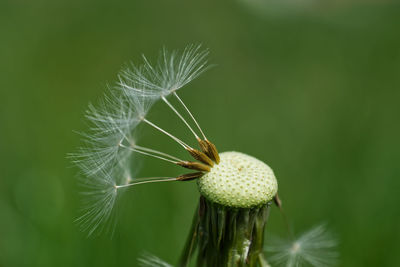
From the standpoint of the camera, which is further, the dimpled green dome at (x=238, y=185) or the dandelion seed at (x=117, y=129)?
the dandelion seed at (x=117, y=129)

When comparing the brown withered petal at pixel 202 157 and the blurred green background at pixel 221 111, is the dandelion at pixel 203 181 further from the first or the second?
the blurred green background at pixel 221 111

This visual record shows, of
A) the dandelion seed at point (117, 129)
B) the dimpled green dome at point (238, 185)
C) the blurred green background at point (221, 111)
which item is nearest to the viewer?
the dimpled green dome at point (238, 185)

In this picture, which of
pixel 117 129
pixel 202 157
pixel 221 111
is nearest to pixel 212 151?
pixel 202 157

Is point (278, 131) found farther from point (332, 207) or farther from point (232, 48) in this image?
point (232, 48)

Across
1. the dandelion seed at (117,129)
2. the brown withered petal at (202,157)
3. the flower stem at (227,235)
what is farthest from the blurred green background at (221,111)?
the brown withered petal at (202,157)

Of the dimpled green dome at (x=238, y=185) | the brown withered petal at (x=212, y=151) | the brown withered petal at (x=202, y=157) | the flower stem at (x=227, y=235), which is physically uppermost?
the brown withered petal at (x=212, y=151)

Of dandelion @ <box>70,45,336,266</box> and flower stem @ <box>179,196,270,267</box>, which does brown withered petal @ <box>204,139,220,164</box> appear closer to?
dandelion @ <box>70,45,336,266</box>

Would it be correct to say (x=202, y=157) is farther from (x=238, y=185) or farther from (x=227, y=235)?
(x=227, y=235)

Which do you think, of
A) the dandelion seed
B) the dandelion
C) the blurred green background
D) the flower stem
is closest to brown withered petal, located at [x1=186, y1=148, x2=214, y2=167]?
the dandelion
